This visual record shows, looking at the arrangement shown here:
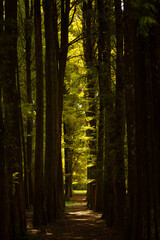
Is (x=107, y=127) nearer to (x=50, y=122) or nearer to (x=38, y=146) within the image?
(x=38, y=146)

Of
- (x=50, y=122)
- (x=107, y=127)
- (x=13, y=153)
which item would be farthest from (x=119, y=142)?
(x=50, y=122)

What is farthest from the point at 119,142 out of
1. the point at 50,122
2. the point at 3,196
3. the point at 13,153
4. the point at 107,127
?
the point at 3,196

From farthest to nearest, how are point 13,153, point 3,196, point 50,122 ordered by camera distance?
point 50,122 < point 13,153 < point 3,196

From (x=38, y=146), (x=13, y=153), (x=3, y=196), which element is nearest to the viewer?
(x=3, y=196)

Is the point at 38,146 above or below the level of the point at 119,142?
below

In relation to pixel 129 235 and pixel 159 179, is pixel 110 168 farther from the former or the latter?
pixel 159 179

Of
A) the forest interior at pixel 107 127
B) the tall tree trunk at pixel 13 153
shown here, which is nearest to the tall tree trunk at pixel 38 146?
the forest interior at pixel 107 127

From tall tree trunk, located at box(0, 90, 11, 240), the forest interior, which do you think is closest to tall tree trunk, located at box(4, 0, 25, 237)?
the forest interior

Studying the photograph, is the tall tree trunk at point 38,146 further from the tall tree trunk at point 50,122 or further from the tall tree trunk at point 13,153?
the tall tree trunk at point 13,153

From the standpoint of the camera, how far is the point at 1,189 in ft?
21.4

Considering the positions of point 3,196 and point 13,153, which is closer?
point 3,196

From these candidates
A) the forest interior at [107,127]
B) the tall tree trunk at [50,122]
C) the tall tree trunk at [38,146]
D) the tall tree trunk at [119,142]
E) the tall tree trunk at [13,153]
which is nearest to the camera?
the forest interior at [107,127]

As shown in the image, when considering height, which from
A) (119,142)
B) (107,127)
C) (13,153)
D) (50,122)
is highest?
(50,122)

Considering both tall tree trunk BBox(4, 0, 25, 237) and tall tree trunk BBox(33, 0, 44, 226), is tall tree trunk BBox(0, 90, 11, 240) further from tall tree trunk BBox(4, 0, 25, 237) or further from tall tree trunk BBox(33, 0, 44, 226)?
tall tree trunk BBox(33, 0, 44, 226)
